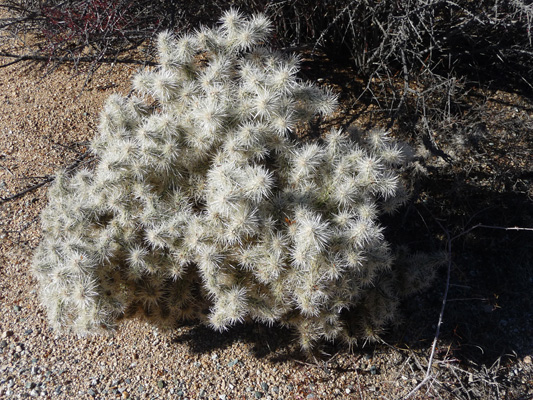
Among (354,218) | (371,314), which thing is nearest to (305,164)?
(354,218)

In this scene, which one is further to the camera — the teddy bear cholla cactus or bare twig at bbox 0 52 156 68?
bare twig at bbox 0 52 156 68

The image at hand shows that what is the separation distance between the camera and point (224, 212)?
2223 mm

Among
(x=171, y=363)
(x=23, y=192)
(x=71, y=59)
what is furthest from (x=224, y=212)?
(x=71, y=59)

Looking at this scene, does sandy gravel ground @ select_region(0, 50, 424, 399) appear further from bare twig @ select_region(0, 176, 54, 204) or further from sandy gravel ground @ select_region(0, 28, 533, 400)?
bare twig @ select_region(0, 176, 54, 204)

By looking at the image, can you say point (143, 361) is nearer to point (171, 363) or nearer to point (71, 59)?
point (171, 363)

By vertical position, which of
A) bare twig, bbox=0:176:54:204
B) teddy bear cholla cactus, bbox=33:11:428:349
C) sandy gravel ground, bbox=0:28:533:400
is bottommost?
sandy gravel ground, bbox=0:28:533:400

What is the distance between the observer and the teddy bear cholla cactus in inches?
91.0

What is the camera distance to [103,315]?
238 centimetres

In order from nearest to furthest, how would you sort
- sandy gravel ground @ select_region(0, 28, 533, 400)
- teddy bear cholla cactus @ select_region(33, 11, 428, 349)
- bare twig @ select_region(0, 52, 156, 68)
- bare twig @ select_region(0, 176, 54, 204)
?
1. teddy bear cholla cactus @ select_region(33, 11, 428, 349)
2. sandy gravel ground @ select_region(0, 28, 533, 400)
3. bare twig @ select_region(0, 176, 54, 204)
4. bare twig @ select_region(0, 52, 156, 68)

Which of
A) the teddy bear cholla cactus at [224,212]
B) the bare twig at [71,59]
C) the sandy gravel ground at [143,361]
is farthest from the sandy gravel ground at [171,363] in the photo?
the bare twig at [71,59]

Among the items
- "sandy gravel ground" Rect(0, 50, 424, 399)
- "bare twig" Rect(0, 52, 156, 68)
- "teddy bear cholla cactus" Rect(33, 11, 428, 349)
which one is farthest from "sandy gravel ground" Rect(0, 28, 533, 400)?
"bare twig" Rect(0, 52, 156, 68)

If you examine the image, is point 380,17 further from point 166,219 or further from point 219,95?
point 166,219

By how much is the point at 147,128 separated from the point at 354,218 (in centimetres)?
123

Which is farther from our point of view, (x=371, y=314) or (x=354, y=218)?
(x=371, y=314)
